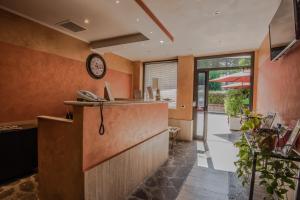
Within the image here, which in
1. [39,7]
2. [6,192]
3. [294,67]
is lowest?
[6,192]

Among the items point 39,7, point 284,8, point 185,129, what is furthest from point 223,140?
point 39,7

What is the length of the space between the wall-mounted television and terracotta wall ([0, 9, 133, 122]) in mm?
3830

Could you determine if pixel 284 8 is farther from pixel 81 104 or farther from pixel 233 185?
pixel 233 185

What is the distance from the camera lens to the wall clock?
4089 mm

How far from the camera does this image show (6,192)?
2244 millimetres

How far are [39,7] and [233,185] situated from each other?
4.29 m

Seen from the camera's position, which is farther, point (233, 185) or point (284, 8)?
point (233, 185)

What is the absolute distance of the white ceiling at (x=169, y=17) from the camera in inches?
91.5

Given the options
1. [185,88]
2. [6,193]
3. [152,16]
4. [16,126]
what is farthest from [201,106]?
[6,193]

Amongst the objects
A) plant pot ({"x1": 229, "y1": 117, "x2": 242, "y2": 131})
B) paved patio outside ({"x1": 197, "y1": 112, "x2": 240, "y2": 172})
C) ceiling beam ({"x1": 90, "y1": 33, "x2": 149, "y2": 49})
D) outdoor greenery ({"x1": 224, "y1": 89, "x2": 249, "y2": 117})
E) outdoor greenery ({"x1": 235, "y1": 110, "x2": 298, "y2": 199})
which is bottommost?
paved patio outside ({"x1": 197, "y1": 112, "x2": 240, "y2": 172})

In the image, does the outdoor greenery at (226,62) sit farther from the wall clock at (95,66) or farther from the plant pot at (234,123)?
the wall clock at (95,66)

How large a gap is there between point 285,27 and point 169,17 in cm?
166

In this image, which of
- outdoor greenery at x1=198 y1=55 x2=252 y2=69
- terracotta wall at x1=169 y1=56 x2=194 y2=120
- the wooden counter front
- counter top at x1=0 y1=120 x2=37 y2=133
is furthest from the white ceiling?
counter top at x1=0 y1=120 x2=37 y2=133

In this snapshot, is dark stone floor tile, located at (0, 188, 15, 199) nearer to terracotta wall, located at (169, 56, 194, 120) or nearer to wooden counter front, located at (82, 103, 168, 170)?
wooden counter front, located at (82, 103, 168, 170)
